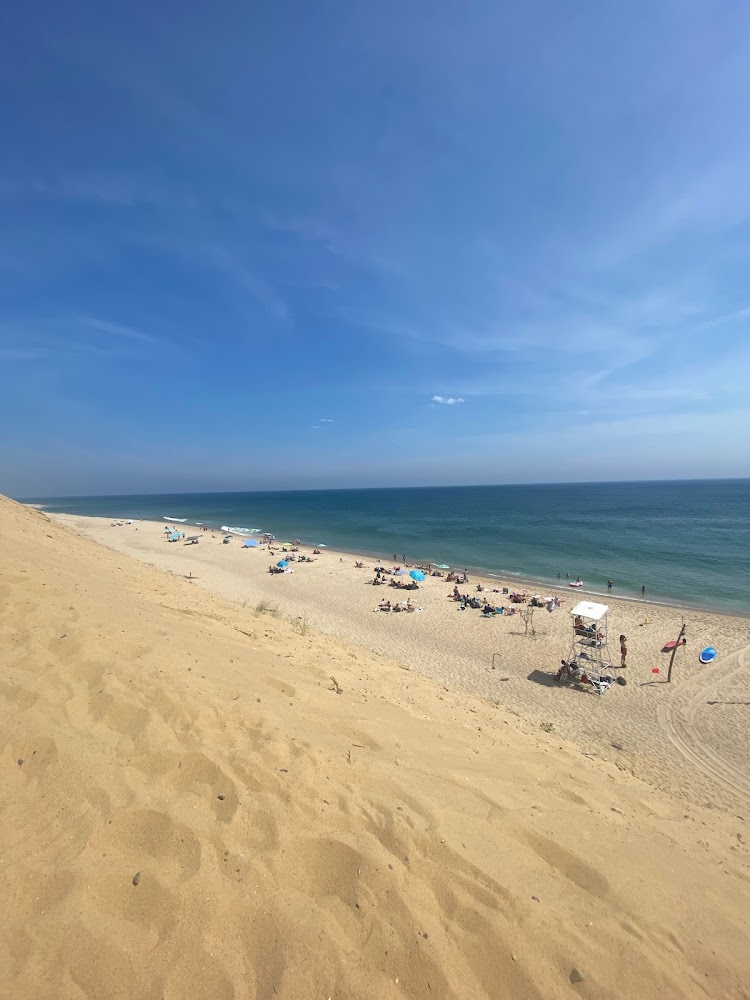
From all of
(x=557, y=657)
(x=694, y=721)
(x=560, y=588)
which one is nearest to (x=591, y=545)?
(x=560, y=588)

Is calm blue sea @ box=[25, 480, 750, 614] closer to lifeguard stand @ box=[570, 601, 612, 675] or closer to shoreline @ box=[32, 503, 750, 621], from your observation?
shoreline @ box=[32, 503, 750, 621]

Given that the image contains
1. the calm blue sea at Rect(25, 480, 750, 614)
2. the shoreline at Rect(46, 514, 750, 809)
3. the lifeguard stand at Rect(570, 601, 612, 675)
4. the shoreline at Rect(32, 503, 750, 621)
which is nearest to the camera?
the shoreline at Rect(46, 514, 750, 809)

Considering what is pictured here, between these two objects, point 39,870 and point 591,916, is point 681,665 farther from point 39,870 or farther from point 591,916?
point 39,870

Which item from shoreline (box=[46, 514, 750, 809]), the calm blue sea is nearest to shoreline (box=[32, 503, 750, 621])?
the calm blue sea

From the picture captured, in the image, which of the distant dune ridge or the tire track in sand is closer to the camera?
the distant dune ridge

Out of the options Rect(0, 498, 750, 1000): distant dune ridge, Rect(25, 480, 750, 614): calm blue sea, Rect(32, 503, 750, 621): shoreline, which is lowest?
Rect(32, 503, 750, 621): shoreline

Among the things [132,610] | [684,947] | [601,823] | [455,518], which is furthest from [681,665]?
[455,518]

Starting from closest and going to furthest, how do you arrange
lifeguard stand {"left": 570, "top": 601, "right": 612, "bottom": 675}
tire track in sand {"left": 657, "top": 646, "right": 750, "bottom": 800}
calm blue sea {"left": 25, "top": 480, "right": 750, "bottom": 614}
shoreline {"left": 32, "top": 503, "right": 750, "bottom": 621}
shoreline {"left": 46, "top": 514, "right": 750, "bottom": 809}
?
tire track in sand {"left": 657, "top": 646, "right": 750, "bottom": 800}
shoreline {"left": 46, "top": 514, "right": 750, "bottom": 809}
lifeguard stand {"left": 570, "top": 601, "right": 612, "bottom": 675}
shoreline {"left": 32, "top": 503, "right": 750, "bottom": 621}
calm blue sea {"left": 25, "top": 480, "right": 750, "bottom": 614}

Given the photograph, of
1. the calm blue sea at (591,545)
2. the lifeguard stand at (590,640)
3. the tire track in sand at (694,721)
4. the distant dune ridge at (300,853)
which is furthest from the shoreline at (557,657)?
the calm blue sea at (591,545)

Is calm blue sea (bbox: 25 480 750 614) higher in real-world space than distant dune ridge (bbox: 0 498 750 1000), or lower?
lower

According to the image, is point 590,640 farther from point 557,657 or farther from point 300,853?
point 300,853
